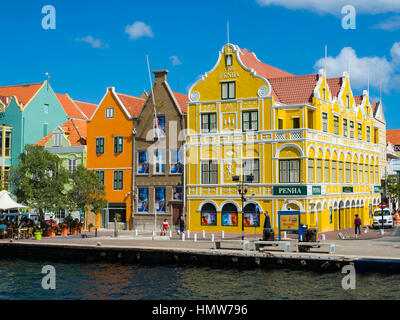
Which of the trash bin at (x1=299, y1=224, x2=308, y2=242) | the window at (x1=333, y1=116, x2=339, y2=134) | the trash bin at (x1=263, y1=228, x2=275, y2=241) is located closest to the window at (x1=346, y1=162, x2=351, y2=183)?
the window at (x1=333, y1=116, x2=339, y2=134)

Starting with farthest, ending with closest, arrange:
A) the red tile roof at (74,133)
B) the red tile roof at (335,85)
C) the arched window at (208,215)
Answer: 1. the red tile roof at (74,133)
2. the red tile roof at (335,85)
3. the arched window at (208,215)

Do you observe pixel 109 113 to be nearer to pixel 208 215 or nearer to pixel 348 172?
pixel 208 215

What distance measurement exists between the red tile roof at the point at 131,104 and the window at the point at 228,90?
10.5 meters

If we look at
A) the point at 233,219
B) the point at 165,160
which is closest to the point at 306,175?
the point at 233,219

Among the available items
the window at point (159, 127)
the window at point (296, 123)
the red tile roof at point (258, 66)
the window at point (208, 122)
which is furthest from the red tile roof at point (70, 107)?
the window at point (296, 123)

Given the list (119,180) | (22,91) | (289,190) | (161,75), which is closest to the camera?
(289,190)

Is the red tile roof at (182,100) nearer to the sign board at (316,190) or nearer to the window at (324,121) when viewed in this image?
the window at (324,121)

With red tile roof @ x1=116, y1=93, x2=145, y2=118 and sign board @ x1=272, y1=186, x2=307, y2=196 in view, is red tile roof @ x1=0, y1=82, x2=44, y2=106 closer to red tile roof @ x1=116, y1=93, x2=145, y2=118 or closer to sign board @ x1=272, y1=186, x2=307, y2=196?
red tile roof @ x1=116, y1=93, x2=145, y2=118

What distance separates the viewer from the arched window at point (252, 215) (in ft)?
172

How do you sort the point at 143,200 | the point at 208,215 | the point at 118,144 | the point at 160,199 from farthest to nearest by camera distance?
the point at 118,144 < the point at 143,200 < the point at 160,199 < the point at 208,215

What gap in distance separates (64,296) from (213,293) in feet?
23.4

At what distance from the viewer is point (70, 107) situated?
76.4m

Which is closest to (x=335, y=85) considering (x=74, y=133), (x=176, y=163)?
(x=176, y=163)

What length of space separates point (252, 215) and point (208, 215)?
447cm
